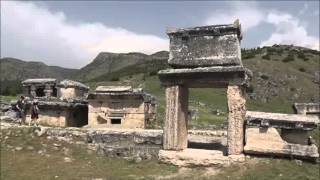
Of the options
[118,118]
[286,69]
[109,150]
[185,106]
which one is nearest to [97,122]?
[118,118]

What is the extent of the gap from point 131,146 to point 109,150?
0.96 meters

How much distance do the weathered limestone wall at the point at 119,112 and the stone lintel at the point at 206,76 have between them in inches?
321

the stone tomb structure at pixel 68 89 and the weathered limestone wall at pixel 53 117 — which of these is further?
the stone tomb structure at pixel 68 89

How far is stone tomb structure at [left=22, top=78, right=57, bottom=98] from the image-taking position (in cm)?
3328

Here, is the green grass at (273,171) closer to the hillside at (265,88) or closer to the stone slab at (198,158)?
the stone slab at (198,158)

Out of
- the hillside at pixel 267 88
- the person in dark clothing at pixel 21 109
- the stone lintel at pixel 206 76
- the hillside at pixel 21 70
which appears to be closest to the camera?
the stone lintel at pixel 206 76

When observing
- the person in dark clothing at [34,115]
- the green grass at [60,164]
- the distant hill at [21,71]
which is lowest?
the green grass at [60,164]

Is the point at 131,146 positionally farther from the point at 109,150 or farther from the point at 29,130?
the point at 29,130

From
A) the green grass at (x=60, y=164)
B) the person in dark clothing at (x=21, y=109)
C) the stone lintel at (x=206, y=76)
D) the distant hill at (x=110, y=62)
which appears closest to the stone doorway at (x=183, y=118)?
the stone lintel at (x=206, y=76)

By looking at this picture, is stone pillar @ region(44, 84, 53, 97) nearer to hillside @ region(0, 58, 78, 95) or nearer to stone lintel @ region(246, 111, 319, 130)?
A: stone lintel @ region(246, 111, 319, 130)

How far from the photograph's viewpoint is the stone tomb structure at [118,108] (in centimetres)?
2634

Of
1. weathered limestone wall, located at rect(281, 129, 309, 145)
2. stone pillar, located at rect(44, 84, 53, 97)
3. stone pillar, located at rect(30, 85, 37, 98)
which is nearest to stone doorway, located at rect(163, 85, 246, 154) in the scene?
weathered limestone wall, located at rect(281, 129, 309, 145)

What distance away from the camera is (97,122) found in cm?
2670

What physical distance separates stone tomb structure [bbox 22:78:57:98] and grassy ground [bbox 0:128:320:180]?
12432mm
